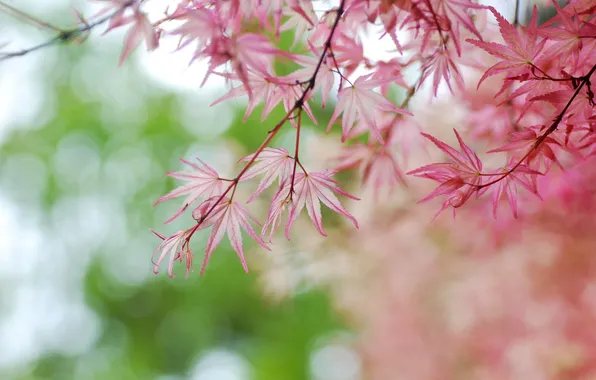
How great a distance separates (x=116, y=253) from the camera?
171 inches

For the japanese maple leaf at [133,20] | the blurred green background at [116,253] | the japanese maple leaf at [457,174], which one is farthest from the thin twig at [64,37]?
the blurred green background at [116,253]

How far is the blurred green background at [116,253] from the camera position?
4191 mm

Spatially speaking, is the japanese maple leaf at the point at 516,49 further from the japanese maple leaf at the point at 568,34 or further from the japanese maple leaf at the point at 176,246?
the japanese maple leaf at the point at 176,246

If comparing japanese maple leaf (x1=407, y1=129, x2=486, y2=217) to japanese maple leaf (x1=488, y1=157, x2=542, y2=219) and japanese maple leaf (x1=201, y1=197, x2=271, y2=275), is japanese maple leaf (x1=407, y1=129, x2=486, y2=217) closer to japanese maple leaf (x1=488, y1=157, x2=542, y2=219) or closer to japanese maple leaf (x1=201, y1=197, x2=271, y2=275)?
japanese maple leaf (x1=488, y1=157, x2=542, y2=219)

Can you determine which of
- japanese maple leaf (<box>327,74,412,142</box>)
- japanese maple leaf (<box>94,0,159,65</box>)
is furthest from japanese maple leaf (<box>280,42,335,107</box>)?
japanese maple leaf (<box>94,0,159,65</box>)

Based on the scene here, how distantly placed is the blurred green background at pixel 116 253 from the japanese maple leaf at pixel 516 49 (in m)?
3.64

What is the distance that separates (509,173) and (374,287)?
2204mm

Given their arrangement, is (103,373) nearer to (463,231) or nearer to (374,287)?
(374,287)

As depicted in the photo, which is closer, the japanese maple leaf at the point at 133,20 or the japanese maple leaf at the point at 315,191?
the japanese maple leaf at the point at 133,20

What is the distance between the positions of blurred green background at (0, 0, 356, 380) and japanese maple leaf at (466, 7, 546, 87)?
11.9ft

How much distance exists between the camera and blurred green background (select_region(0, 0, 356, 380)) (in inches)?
165

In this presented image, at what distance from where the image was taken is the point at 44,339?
424cm

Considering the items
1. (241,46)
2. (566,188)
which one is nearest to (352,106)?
(241,46)

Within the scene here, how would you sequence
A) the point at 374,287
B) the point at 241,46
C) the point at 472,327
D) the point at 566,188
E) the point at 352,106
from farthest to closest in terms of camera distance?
the point at 374,287 < the point at 472,327 < the point at 566,188 < the point at 352,106 < the point at 241,46
